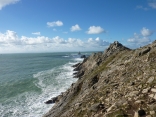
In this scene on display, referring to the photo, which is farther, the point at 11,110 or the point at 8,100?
the point at 8,100

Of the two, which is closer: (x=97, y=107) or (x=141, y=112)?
(x=141, y=112)

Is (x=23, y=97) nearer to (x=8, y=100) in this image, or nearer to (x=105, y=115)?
(x=8, y=100)

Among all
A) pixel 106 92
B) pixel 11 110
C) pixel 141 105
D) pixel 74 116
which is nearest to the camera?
pixel 141 105

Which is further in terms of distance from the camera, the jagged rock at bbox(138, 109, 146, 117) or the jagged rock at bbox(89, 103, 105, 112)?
the jagged rock at bbox(89, 103, 105, 112)

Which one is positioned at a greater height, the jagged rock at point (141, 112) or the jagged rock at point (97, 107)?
the jagged rock at point (141, 112)

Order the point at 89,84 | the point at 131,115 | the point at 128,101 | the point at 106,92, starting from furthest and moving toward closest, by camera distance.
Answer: the point at 89,84 → the point at 106,92 → the point at 128,101 → the point at 131,115

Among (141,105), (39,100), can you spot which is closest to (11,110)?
(39,100)

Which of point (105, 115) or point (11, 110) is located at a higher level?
point (105, 115)

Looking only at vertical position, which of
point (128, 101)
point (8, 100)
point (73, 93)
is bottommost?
point (8, 100)

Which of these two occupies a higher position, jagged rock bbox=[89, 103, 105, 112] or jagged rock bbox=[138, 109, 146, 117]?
jagged rock bbox=[138, 109, 146, 117]

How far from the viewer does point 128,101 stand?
47.5 feet

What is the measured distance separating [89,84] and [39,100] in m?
21.7

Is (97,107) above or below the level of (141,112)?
below

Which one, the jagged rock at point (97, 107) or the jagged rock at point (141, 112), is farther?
the jagged rock at point (97, 107)
